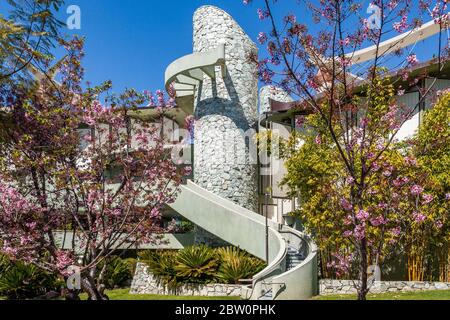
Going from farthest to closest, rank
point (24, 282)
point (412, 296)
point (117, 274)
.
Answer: point (117, 274) → point (24, 282) → point (412, 296)

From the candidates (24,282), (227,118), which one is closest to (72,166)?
(24,282)

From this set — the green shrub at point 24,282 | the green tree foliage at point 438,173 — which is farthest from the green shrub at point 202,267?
the green tree foliage at point 438,173

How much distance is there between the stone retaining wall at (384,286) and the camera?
13.0 m

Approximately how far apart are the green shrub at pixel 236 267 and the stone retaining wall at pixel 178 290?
352 mm

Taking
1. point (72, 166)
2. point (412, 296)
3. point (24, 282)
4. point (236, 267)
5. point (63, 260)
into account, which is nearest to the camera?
point (63, 260)

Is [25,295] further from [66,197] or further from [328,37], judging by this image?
[328,37]

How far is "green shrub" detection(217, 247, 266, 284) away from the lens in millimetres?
14906

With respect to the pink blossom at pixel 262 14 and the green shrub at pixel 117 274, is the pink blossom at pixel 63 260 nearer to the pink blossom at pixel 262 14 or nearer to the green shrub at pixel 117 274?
the pink blossom at pixel 262 14

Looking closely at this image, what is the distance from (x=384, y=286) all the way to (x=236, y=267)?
4.17 meters

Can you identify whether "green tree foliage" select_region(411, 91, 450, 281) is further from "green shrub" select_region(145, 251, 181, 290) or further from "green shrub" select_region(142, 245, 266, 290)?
"green shrub" select_region(145, 251, 181, 290)

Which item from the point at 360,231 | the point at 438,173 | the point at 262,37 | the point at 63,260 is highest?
the point at 262,37

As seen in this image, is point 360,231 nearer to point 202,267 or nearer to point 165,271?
point 202,267

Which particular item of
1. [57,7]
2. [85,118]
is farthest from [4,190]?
[57,7]

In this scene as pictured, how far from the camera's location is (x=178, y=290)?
1524 centimetres
